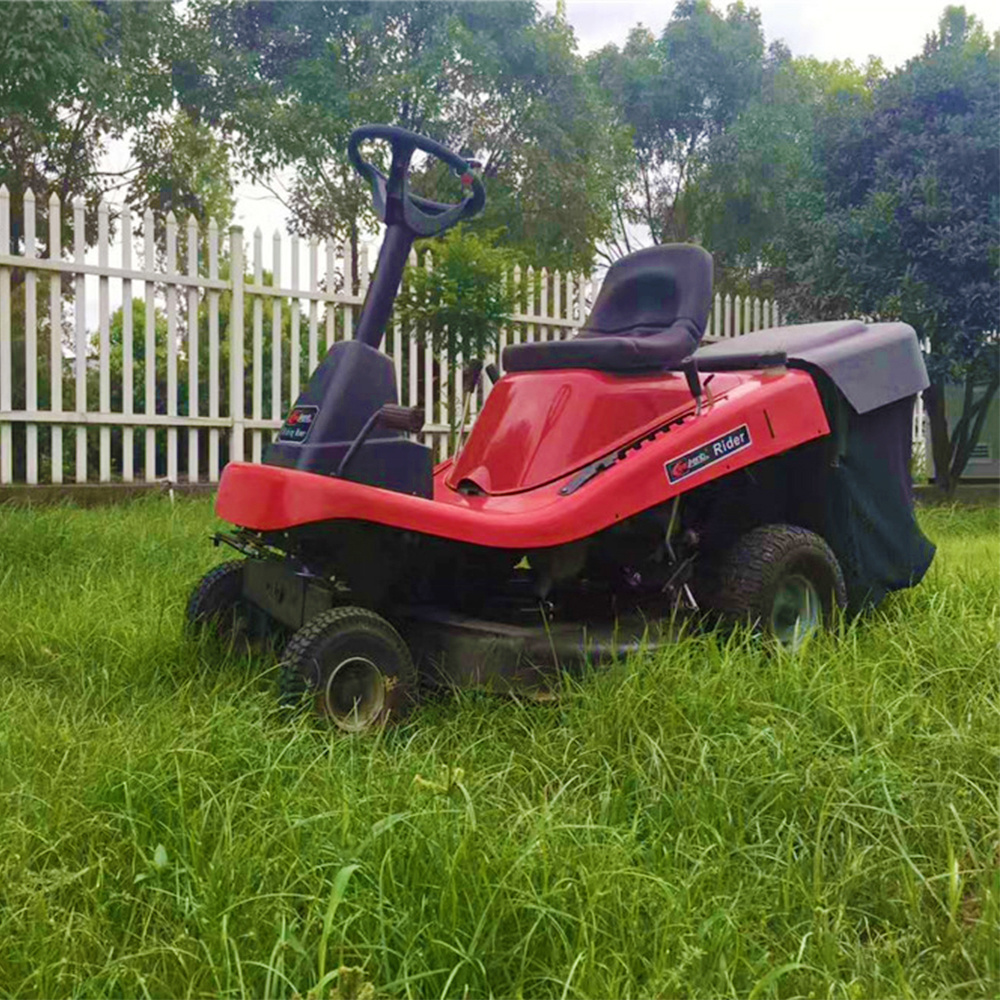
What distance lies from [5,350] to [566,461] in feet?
13.2

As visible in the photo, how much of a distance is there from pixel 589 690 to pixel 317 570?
66 centimetres

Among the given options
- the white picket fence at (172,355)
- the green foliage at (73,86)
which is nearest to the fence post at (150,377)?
the white picket fence at (172,355)

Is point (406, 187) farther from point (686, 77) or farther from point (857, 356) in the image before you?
point (686, 77)

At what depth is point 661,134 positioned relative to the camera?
1678 cm

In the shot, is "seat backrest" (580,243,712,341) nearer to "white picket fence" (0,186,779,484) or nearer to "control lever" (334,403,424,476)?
"control lever" (334,403,424,476)

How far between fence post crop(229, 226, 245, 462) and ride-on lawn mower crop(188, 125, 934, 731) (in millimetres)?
3546

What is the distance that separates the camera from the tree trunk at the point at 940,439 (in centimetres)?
908

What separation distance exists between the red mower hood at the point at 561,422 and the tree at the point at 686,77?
13.3m

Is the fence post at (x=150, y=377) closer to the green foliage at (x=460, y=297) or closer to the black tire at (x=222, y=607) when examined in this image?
the green foliage at (x=460, y=297)

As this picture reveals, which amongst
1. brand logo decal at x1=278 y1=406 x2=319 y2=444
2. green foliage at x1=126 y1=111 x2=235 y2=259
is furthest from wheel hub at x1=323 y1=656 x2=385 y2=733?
green foliage at x1=126 y1=111 x2=235 y2=259

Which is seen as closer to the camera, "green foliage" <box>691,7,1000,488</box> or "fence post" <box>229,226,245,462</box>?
"fence post" <box>229,226,245,462</box>

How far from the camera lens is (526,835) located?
169cm

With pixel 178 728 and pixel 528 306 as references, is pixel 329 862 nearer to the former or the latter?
pixel 178 728

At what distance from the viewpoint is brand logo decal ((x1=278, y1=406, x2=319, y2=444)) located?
97.4 inches
